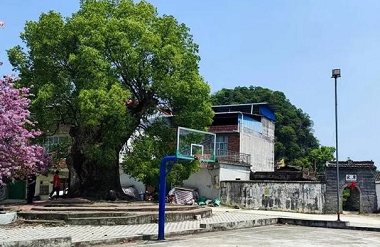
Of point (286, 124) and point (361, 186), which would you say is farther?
point (286, 124)

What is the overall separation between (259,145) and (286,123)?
24263 millimetres

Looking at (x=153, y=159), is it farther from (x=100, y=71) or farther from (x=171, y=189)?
(x=171, y=189)

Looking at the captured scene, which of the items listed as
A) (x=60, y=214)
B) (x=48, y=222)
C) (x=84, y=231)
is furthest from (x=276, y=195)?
(x=84, y=231)

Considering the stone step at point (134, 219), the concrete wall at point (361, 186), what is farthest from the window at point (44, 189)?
the concrete wall at point (361, 186)

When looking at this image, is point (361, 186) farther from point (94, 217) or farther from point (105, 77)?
point (94, 217)

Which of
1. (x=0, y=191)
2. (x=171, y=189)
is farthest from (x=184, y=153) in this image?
(x=0, y=191)

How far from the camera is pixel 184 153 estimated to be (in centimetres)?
1410

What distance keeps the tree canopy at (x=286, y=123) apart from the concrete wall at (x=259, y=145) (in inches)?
551

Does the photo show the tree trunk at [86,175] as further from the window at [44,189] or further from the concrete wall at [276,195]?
the window at [44,189]

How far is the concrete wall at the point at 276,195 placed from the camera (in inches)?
1141

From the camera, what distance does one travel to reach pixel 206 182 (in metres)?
32.8

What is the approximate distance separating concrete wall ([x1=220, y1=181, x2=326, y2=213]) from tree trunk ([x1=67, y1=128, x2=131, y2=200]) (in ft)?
42.6

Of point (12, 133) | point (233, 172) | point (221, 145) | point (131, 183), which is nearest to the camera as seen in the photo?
point (12, 133)

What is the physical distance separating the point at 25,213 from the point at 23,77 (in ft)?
22.8
